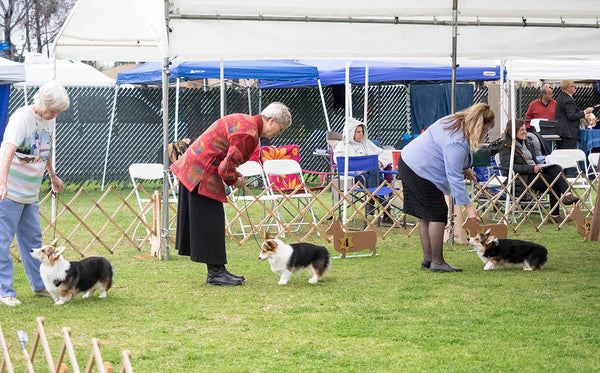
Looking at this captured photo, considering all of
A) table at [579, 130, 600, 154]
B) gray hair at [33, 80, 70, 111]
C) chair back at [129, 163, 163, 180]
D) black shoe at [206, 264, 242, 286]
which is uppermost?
gray hair at [33, 80, 70, 111]

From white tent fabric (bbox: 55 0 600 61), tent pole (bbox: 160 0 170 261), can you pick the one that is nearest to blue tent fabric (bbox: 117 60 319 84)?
white tent fabric (bbox: 55 0 600 61)

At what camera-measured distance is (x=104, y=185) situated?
1449 cm

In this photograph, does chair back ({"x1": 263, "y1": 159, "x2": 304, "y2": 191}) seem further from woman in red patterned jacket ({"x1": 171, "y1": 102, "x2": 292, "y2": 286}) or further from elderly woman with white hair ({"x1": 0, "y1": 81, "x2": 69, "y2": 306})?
elderly woman with white hair ({"x1": 0, "y1": 81, "x2": 69, "y2": 306})

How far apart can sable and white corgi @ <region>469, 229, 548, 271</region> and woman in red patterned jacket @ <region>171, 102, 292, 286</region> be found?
2037 millimetres

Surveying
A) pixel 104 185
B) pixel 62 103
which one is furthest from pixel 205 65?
pixel 62 103

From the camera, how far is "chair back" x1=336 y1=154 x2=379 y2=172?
28.5 feet

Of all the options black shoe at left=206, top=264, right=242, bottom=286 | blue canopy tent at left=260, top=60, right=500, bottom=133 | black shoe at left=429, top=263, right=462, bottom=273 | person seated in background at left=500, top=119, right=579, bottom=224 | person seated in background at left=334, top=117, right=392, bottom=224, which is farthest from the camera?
blue canopy tent at left=260, top=60, right=500, bottom=133

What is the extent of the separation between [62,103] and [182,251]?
1579 mm

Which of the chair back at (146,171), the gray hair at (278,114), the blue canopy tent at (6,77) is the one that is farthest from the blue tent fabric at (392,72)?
the gray hair at (278,114)

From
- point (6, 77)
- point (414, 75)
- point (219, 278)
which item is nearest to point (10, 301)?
point (219, 278)

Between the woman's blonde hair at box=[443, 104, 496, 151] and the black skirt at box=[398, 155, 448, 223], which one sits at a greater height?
the woman's blonde hair at box=[443, 104, 496, 151]

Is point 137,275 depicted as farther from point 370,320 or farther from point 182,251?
point 370,320

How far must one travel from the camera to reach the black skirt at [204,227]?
5.77 meters

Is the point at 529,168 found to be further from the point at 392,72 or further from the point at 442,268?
the point at 392,72
